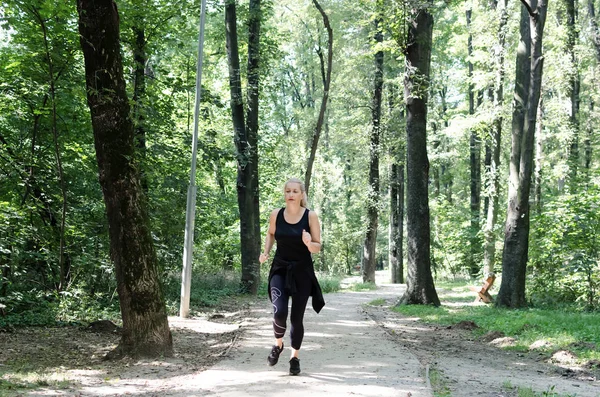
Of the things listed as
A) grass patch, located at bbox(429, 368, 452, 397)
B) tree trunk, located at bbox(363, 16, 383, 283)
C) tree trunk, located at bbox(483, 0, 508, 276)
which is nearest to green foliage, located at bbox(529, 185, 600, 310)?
tree trunk, located at bbox(483, 0, 508, 276)

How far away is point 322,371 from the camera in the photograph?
22.0 feet

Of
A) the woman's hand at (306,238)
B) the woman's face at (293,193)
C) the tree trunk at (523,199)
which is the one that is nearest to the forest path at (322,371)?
the woman's hand at (306,238)

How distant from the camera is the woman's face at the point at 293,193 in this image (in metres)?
6.39

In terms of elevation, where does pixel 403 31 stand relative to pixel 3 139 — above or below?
above

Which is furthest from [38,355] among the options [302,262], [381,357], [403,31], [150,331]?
[403,31]

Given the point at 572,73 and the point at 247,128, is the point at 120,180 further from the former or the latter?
the point at 572,73

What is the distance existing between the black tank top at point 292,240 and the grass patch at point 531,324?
4.98m

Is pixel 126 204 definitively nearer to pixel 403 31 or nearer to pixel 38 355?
pixel 38 355

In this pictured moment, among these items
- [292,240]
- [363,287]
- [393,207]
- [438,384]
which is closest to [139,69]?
[292,240]

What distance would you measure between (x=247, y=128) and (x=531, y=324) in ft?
41.4

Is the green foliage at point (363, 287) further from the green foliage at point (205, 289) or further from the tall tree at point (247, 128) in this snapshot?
the tall tree at point (247, 128)

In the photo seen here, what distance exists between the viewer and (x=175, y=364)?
746cm

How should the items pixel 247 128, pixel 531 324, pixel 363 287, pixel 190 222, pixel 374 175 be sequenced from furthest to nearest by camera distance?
pixel 374 175, pixel 363 287, pixel 247 128, pixel 190 222, pixel 531 324

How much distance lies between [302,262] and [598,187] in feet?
36.9
